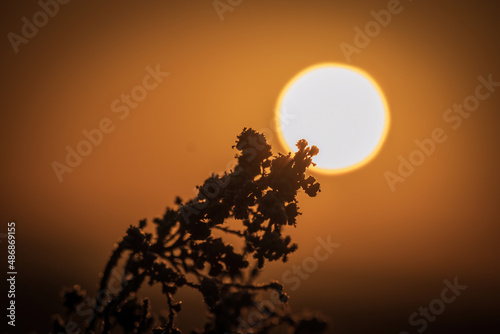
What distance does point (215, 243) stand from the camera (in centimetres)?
602

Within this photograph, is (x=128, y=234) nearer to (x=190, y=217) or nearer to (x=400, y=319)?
(x=190, y=217)

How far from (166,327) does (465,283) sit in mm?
140914

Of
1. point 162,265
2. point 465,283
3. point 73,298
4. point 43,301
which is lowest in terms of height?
point 43,301

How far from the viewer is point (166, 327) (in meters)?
6.67

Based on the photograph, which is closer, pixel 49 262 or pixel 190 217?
pixel 190 217

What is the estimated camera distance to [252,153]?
6.36 meters

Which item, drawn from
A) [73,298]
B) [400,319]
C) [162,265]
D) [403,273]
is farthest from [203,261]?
[403,273]

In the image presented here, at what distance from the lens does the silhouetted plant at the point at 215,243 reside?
18.8 ft

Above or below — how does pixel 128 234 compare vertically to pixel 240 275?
below

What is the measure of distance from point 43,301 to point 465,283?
11486 cm

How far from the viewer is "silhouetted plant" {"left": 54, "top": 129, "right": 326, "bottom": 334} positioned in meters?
5.72

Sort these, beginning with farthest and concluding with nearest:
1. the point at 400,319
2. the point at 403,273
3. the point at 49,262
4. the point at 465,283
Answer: the point at 403,273, the point at 465,283, the point at 49,262, the point at 400,319

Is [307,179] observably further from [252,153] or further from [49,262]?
[49,262]

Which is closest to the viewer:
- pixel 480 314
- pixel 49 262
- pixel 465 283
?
pixel 480 314
